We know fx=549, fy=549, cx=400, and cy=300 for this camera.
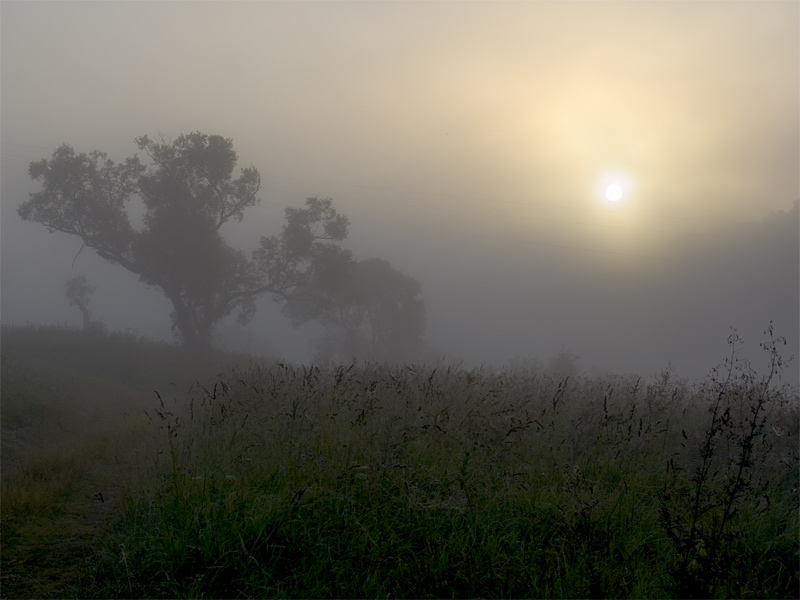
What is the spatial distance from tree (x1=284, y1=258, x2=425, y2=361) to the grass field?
33.8 meters

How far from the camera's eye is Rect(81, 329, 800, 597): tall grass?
3.67 metres

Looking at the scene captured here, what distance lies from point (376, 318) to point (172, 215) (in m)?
20.5

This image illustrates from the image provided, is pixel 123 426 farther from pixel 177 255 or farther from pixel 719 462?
pixel 177 255

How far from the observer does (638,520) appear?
443cm

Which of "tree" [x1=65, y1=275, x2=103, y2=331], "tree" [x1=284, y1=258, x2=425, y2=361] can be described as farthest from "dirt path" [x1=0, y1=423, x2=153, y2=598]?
"tree" [x1=65, y1=275, x2=103, y2=331]

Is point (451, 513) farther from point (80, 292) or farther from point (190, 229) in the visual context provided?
point (80, 292)

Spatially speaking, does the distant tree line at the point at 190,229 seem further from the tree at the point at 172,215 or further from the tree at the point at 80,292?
the tree at the point at 80,292

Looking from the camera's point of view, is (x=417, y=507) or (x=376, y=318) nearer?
(x=417, y=507)

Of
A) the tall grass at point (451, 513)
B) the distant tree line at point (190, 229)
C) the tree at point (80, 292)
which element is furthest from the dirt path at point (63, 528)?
the tree at point (80, 292)

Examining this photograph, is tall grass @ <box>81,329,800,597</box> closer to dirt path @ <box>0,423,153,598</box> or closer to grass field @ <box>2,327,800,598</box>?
grass field @ <box>2,327,800,598</box>

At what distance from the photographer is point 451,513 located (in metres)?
4.24

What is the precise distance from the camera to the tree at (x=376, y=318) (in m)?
43.4

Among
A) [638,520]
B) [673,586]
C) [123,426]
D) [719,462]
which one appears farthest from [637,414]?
[123,426]

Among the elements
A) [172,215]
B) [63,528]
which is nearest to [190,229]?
[172,215]
